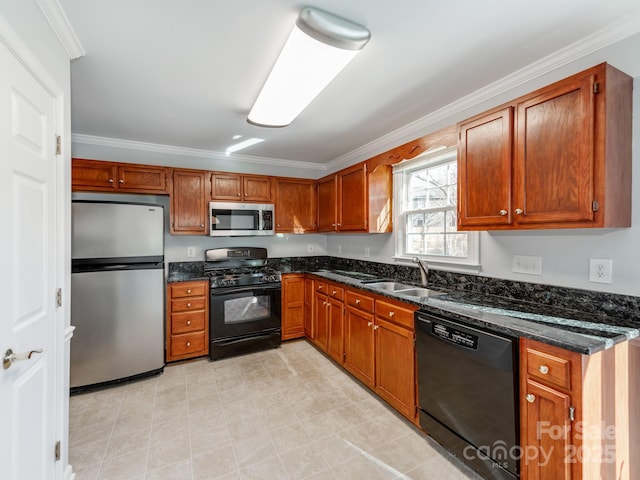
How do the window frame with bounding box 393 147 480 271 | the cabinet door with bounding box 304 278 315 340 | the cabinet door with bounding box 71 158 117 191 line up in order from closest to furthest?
the window frame with bounding box 393 147 480 271
the cabinet door with bounding box 71 158 117 191
the cabinet door with bounding box 304 278 315 340

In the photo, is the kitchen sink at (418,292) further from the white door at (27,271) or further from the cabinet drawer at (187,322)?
the white door at (27,271)

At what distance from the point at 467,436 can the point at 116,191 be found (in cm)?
374

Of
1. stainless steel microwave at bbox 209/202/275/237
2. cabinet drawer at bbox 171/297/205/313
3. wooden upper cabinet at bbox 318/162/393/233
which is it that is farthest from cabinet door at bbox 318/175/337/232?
cabinet drawer at bbox 171/297/205/313

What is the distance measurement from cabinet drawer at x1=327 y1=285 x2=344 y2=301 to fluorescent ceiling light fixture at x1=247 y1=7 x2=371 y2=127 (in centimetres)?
176

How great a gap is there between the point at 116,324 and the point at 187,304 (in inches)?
26.3

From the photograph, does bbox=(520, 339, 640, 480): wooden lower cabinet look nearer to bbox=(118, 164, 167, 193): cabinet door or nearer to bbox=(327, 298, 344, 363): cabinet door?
bbox=(327, 298, 344, 363): cabinet door

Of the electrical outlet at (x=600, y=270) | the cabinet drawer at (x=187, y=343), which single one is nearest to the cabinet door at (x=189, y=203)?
the cabinet drawer at (x=187, y=343)

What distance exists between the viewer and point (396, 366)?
225 cm

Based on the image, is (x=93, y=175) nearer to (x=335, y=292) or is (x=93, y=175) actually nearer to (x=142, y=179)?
(x=142, y=179)

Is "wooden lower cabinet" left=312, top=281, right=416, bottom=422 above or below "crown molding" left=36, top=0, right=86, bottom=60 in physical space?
below

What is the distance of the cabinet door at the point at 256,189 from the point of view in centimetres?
373

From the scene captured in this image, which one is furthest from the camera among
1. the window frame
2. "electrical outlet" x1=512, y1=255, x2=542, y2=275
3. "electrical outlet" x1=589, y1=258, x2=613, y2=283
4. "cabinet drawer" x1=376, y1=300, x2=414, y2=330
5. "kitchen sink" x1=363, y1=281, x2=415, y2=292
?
"kitchen sink" x1=363, y1=281, x2=415, y2=292

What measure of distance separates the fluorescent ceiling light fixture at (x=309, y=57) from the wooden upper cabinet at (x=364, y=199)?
121cm

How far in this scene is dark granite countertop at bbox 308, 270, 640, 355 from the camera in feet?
4.16
